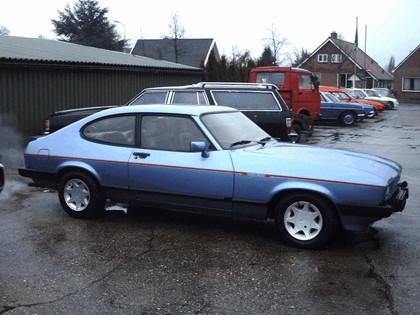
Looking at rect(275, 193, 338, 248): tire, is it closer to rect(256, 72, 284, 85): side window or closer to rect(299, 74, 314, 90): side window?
rect(256, 72, 284, 85): side window

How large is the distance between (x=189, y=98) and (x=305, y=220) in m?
6.65

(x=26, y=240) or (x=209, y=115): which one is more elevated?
(x=209, y=115)

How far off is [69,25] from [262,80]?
3953cm

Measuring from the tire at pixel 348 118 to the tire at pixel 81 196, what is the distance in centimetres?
1951

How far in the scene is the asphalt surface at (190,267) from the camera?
14.0 feet

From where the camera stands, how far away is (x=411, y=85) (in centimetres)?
5966

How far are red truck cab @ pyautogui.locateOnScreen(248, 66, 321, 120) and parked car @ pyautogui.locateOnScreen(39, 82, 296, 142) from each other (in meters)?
6.77

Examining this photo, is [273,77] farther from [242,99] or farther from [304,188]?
[304,188]

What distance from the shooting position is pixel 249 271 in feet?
16.4

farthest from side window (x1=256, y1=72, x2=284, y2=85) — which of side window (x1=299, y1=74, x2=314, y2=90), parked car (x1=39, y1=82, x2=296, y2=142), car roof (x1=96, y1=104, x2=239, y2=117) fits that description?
car roof (x1=96, y1=104, x2=239, y2=117)

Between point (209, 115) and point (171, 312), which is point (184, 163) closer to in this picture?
point (209, 115)

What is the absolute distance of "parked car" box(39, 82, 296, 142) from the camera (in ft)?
38.9

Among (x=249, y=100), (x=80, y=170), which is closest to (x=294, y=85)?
(x=249, y=100)

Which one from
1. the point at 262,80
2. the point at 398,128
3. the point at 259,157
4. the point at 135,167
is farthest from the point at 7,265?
the point at 398,128
